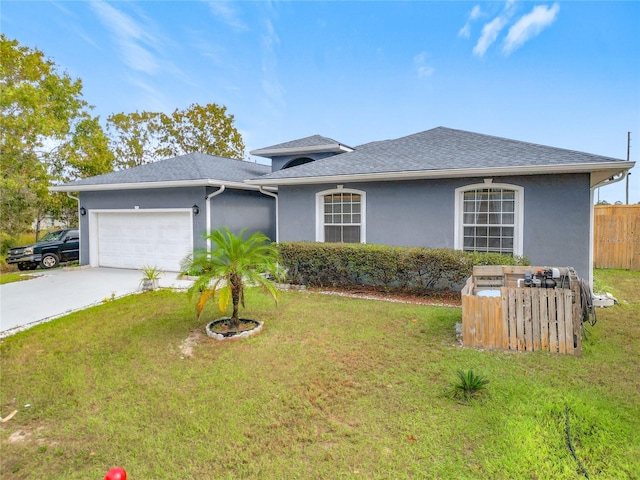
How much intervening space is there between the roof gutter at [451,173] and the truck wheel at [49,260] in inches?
379

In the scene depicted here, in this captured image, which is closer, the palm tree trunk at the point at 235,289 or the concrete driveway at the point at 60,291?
the palm tree trunk at the point at 235,289

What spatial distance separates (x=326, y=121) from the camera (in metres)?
21.8

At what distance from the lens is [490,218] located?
28.9ft

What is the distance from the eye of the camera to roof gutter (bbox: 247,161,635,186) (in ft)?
24.2

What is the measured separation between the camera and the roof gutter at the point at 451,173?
7.36 meters

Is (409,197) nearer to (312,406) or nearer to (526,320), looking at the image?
(526,320)

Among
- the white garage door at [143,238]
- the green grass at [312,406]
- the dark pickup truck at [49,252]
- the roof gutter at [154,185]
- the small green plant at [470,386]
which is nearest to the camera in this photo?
the green grass at [312,406]

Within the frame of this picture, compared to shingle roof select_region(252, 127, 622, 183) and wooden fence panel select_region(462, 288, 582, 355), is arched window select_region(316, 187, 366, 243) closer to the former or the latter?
shingle roof select_region(252, 127, 622, 183)

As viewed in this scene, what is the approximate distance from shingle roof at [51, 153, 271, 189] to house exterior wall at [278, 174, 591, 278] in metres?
2.80

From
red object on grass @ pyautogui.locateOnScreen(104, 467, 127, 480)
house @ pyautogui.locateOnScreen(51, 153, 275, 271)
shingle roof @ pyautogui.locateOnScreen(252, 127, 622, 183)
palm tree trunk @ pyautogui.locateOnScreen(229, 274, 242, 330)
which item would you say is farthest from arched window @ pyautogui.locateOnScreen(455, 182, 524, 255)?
red object on grass @ pyautogui.locateOnScreen(104, 467, 127, 480)

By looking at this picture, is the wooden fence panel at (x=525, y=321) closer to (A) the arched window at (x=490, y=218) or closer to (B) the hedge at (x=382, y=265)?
(B) the hedge at (x=382, y=265)

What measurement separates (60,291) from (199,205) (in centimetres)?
439

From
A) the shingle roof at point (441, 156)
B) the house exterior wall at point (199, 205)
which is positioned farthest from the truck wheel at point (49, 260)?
the shingle roof at point (441, 156)

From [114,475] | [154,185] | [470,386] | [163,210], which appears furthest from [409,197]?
[114,475]
